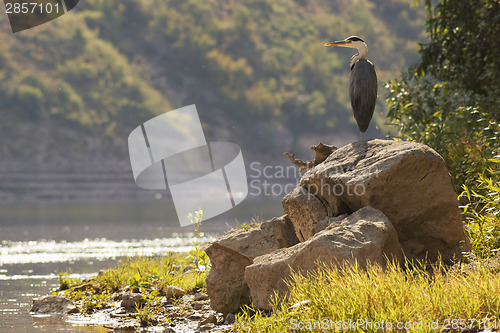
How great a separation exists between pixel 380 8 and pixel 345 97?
3492 centimetres

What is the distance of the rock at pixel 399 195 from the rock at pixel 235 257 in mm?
582

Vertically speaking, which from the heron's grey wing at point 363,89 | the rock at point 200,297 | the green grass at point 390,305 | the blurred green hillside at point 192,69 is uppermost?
the blurred green hillside at point 192,69

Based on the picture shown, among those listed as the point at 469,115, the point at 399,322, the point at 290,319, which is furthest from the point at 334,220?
the point at 469,115

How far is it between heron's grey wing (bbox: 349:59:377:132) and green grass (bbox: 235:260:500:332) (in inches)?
148

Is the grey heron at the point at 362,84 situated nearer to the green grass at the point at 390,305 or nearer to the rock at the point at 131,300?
the green grass at the point at 390,305

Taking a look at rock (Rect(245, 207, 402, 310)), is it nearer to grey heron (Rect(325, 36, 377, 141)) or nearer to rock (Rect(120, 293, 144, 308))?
grey heron (Rect(325, 36, 377, 141))

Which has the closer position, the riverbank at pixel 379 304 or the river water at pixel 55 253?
the riverbank at pixel 379 304

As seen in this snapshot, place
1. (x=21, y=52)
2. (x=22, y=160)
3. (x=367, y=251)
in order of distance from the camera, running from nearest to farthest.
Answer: (x=367, y=251) → (x=22, y=160) → (x=21, y=52)

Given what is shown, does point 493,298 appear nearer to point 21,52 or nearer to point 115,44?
point 21,52

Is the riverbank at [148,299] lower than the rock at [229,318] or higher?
higher

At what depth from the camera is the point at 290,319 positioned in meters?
6.06

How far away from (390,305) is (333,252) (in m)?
1.28

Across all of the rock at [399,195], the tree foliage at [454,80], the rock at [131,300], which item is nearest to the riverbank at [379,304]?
the rock at [399,195]

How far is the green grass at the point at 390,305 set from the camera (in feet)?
17.6
